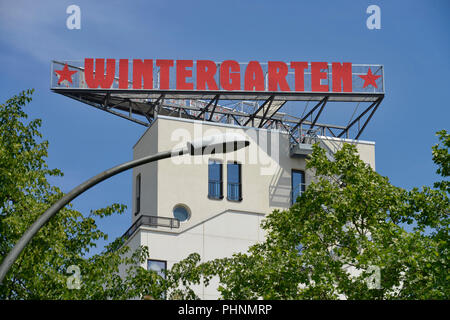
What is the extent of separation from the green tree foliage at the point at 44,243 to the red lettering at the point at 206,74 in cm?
2087

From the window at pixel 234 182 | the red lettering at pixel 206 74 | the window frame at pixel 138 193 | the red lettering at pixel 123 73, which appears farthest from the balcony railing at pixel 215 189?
the red lettering at pixel 123 73

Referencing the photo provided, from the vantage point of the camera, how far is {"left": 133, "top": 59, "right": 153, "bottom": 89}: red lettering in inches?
1853

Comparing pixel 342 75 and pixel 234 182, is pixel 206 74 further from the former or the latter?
pixel 342 75

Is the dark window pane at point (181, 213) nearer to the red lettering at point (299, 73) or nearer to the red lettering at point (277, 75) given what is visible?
the red lettering at point (277, 75)

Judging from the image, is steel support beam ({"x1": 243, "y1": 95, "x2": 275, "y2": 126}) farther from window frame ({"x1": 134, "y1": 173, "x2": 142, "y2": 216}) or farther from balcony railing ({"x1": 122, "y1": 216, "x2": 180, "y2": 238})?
balcony railing ({"x1": 122, "y1": 216, "x2": 180, "y2": 238})

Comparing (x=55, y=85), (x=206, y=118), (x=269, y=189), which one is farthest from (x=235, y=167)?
(x=55, y=85)

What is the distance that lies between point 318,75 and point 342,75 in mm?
1465

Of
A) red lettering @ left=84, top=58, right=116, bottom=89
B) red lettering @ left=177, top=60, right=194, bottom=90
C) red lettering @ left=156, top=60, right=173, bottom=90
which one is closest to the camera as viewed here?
red lettering @ left=177, top=60, right=194, bottom=90

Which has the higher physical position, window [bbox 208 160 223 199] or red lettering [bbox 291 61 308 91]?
red lettering [bbox 291 61 308 91]

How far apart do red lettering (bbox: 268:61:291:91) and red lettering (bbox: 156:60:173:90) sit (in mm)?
5895

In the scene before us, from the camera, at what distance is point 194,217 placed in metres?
43.3

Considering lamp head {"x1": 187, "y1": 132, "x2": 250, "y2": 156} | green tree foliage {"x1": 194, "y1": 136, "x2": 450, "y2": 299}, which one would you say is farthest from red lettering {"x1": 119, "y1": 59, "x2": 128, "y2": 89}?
lamp head {"x1": 187, "y1": 132, "x2": 250, "y2": 156}
